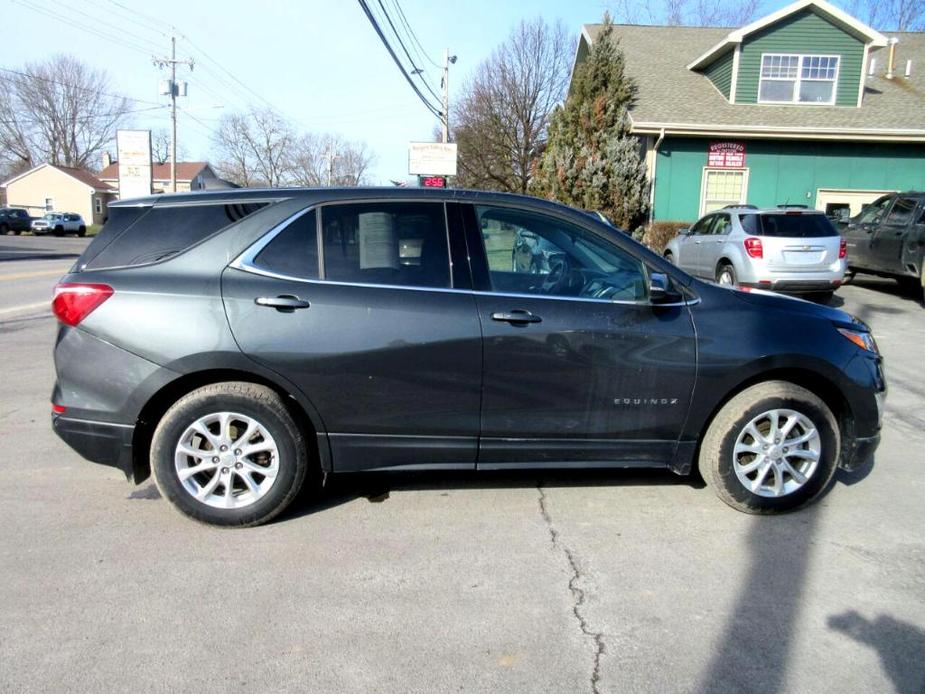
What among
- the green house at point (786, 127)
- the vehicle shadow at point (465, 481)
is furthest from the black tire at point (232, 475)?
the green house at point (786, 127)

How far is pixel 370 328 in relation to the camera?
3705 mm

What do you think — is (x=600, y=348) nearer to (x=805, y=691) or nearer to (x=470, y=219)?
(x=470, y=219)

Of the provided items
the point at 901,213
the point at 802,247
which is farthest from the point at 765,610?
the point at 901,213

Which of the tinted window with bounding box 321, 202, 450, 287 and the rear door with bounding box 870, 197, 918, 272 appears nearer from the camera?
the tinted window with bounding box 321, 202, 450, 287

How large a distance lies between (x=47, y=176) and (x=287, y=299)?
7119 centimetres

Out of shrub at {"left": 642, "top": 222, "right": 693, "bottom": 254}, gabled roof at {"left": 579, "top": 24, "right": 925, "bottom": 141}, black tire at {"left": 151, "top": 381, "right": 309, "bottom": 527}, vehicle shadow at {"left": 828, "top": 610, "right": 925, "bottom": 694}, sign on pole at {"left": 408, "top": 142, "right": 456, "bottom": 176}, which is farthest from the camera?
sign on pole at {"left": 408, "top": 142, "right": 456, "bottom": 176}

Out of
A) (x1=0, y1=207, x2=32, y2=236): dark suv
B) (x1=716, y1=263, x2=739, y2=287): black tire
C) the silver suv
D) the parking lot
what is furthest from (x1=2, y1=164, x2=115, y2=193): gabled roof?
the parking lot

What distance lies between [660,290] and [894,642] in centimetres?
193

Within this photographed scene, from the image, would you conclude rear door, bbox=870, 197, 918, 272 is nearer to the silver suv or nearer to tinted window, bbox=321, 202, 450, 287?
the silver suv

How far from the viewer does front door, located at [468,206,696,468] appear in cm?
380

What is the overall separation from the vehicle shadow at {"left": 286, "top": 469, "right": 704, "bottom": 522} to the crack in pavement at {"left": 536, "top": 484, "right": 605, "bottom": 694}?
356 millimetres

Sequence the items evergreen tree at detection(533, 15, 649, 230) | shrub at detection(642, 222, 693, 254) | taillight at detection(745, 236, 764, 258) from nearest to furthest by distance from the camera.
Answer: taillight at detection(745, 236, 764, 258) < evergreen tree at detection(533, 15, 649, 230) < shrub at detection(642, 222, 693, 254)

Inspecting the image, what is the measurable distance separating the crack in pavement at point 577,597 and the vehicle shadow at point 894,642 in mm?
1045

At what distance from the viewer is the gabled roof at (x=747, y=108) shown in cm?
1844
